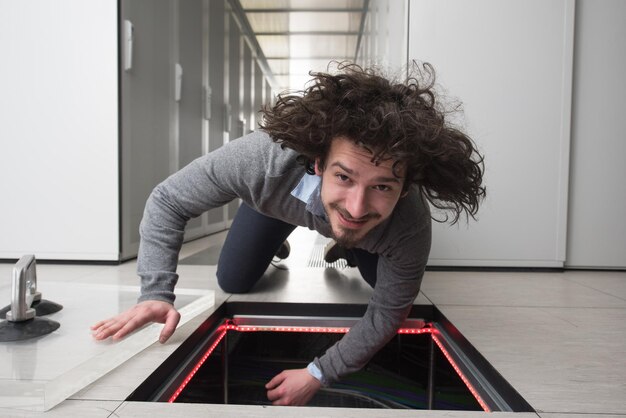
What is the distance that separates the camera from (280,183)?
110 centimetres

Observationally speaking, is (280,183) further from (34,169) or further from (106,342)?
(34,169)

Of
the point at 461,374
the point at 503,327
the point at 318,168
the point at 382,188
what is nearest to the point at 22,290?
the point at 318,168

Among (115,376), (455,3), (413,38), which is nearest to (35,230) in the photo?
(115,376)

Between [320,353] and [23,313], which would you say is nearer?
[23,313]

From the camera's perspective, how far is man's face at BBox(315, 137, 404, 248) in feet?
3.03

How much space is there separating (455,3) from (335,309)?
165cm

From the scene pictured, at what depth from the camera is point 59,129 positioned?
7.58 ft

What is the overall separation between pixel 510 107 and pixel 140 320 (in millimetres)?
2000

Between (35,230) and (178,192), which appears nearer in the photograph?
(178,192)

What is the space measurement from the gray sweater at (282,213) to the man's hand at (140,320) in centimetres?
3

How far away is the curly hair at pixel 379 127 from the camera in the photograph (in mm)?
911

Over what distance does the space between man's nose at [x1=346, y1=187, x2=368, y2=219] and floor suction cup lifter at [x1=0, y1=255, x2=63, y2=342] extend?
2.70 feet

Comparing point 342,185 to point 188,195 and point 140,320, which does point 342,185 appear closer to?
point 188,195

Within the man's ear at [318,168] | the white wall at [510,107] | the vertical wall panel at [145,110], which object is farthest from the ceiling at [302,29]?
the man's ear at [318,168]
